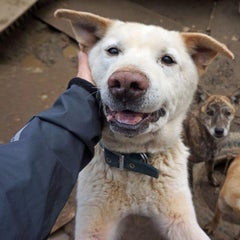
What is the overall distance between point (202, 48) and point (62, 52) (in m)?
3.12

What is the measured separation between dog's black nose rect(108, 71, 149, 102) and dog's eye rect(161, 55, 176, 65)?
1.07ft

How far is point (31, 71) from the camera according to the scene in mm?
5250

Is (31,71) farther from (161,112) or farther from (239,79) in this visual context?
(161,112)

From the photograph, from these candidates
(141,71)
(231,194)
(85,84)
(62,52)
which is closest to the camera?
(141,71)

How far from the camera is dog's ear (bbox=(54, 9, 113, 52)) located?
96.3 inches

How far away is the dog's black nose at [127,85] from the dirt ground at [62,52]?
2.33 metres

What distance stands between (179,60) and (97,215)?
3.15 ft

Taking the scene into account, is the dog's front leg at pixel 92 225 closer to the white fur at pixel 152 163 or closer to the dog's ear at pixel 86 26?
the white fur at pixel 152 163

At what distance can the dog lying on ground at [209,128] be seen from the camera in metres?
4.11

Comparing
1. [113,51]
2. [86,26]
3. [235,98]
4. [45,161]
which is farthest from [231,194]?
[45,161]

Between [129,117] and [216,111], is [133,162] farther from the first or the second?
[216,111]

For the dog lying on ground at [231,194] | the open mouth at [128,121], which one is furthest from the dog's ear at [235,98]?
the open mouth at [128,121]

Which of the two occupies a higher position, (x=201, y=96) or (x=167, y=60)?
(x=167, y=60)

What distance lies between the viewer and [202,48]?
100 inches
